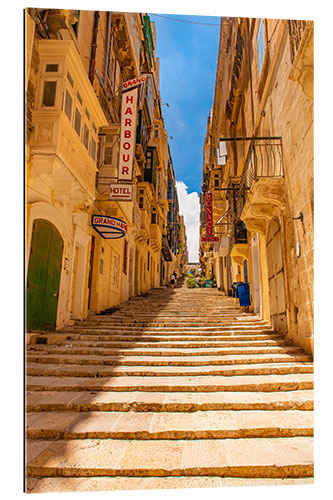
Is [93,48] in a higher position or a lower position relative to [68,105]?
higher

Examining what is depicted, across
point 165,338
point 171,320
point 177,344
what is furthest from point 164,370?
point 171,320

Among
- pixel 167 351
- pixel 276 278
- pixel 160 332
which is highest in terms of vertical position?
pixel 276 278

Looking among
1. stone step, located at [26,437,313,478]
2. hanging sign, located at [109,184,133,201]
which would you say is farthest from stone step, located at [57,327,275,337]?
stone step, located at [26,437,313,478]

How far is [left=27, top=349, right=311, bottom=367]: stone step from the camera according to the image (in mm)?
6633

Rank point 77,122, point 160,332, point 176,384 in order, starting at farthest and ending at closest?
1. point 160,332
2. point 77,122
3. point 176,384

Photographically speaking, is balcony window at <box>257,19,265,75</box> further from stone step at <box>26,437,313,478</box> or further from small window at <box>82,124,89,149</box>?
stone step at <box>26,437,313,478</box>

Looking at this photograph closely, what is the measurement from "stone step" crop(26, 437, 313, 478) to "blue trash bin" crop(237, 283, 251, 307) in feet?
30.0

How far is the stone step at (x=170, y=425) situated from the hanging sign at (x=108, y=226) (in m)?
7.93

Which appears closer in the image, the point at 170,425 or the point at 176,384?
the point at 170,425

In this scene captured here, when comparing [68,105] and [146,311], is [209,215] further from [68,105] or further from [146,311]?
[68,105]

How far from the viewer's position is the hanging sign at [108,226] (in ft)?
38.2

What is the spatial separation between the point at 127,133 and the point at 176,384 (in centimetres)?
761

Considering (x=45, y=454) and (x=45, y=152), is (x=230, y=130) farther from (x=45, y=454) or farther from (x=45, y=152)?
Answer: (x=45, y=454)

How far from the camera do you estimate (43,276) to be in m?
8.73
